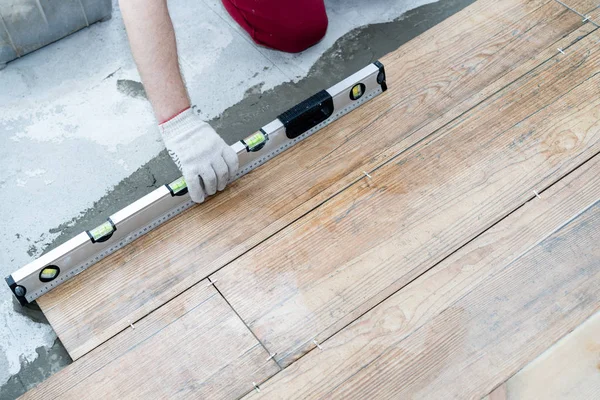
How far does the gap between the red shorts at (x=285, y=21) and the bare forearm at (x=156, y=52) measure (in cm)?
79

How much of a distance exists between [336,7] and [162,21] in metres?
1.20

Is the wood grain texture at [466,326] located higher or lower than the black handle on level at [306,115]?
lower

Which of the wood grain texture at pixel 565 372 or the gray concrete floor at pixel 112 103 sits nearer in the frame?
the wood grain texture at pixel 565 372

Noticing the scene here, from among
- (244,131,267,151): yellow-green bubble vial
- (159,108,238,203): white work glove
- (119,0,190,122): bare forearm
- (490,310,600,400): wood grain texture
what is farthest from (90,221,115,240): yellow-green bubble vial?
(490,310,600,400): wood grain texture

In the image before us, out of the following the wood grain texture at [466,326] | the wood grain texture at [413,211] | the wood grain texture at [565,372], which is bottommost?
the wood grain texture at [565,372]

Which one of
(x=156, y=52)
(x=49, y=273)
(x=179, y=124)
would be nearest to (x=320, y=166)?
(x=179, y=124)

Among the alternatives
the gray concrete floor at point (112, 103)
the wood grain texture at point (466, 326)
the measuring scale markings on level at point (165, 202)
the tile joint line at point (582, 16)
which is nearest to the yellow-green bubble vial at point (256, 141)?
the measuring scale markings on level at point (165, 202)

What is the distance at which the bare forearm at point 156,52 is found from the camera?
1983 mm

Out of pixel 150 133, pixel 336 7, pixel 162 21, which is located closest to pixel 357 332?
pixel 162 21

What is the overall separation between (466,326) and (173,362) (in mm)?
790

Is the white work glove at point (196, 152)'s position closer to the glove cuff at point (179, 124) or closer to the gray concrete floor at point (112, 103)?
the glove cuff at point (179, 124)

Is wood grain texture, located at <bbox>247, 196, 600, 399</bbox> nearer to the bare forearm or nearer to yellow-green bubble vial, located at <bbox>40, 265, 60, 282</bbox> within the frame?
yellow-green bubble vial, located at <bbox>40, 265, 60, 282</bbox>

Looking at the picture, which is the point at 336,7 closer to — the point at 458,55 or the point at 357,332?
the point at 458,55

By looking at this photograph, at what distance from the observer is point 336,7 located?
9.85 feet
